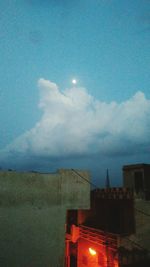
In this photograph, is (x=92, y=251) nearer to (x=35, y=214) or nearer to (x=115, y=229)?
(x=115, y=229)

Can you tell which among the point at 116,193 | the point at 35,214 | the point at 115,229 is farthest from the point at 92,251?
the point at 35,214

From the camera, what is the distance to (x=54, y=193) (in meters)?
10.0

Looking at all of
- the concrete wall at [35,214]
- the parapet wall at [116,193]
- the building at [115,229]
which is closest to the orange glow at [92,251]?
the building at [115,229]

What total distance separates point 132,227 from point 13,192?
40.7 ft

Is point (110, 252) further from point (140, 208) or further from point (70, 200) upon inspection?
point (70, 200)

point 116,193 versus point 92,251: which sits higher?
point 116,193

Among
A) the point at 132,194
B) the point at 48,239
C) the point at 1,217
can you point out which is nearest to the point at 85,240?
the point at 132,194

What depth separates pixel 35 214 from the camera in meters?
9.50

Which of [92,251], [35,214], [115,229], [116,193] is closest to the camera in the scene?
[35,214]

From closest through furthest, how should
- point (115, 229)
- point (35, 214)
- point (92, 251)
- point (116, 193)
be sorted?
1. point (35, 214)
2. point (116, 193)
3. point (92, 251)
4. point (115, 229)

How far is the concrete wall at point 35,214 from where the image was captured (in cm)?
904

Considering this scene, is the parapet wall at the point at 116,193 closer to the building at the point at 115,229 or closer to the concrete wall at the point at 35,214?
the building at the point at 115,229

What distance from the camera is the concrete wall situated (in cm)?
904

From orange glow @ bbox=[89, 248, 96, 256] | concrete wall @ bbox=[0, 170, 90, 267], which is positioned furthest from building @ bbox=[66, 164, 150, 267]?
concrete wall @ bbox=[0, 170, 90, 267]
